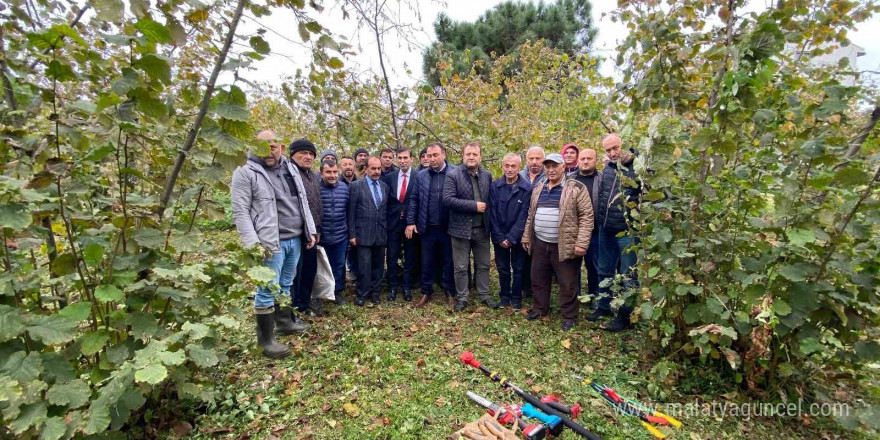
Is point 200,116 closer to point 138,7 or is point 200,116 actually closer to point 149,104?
point 149,104

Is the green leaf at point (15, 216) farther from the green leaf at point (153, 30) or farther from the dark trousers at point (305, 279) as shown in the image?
the dark trousers at point (305, 279)

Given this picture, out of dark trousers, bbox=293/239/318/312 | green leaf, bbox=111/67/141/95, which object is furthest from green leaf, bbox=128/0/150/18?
dark trousers, bbox=293/239/318/312

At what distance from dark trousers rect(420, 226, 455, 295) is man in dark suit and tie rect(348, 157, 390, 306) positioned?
1.88ft

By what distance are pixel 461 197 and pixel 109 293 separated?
367cm

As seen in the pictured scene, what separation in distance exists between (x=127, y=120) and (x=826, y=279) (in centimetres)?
413

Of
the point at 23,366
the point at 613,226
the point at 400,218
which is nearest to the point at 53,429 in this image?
the point at 23,366

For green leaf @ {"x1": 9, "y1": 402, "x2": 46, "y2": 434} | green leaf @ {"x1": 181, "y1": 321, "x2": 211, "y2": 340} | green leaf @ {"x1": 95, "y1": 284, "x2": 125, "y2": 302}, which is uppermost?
green leaf @ {"x1": 95, "y1": 284, "x2": 125, "y2": 302}

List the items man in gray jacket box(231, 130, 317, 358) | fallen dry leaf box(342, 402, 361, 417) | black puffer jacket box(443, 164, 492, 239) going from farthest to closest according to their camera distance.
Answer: black puffer jacket box(443, 164, 492, 239)
man in gray jacket box(231, 130, 317, 358)
fallen dry leaf box(342, 402, 361, 417)

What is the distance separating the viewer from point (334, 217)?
5.02 metres

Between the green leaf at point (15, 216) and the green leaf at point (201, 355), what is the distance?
94 centimetres

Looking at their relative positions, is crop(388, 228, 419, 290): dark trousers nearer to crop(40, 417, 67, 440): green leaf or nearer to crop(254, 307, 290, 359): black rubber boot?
crop(254, 307, 290, 359): black rubber boot

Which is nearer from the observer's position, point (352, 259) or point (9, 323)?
point (9, 323)

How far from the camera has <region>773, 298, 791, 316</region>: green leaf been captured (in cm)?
248

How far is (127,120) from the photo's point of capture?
6.00ft
